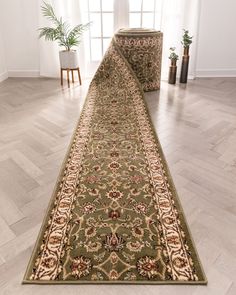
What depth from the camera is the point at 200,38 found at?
466 cm

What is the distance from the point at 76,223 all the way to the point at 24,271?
0.37 m

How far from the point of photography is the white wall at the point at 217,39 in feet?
14.7

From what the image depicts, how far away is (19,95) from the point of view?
3926mm

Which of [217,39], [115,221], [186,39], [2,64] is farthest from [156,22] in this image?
[115,221]

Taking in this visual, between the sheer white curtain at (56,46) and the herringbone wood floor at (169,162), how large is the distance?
0.57 m

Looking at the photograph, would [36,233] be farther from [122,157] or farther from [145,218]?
[122,157]


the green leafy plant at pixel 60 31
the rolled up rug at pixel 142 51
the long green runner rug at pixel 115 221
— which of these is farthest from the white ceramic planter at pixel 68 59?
the long green runner rug at pixel 115 221

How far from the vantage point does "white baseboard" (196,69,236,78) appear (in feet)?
15.9

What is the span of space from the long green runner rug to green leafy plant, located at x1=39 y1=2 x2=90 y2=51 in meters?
1.98

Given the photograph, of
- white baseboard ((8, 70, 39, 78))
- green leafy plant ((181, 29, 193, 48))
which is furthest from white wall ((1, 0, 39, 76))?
green leafy plant ((181, 29, 193, 48))

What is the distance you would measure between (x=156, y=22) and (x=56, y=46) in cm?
166

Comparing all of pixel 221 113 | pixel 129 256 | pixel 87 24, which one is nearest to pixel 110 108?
pixel 221 113

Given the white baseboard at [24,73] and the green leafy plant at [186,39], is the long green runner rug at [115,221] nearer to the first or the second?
the green leafy plant at [186,39]

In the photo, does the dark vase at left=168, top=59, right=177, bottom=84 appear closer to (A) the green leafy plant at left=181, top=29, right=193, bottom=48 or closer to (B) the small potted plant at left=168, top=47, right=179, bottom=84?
(B) the small potted plant at left=168, top=47, right=179, bottom=84
